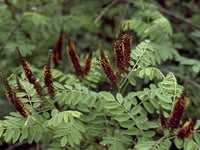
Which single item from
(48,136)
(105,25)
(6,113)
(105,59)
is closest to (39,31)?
(105,25)

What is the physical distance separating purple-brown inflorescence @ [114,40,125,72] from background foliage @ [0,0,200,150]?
0.16m

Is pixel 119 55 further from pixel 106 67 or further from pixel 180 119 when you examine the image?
pixel 180 119

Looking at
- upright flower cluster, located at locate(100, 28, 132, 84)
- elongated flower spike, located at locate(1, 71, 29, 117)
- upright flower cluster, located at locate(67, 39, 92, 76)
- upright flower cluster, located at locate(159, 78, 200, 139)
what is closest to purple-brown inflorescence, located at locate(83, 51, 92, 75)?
upright flower cluster, located at locate(67, 39, 92, 76)

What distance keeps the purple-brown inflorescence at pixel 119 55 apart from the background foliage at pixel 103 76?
0.52 ft

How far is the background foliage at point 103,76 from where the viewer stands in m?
1.97

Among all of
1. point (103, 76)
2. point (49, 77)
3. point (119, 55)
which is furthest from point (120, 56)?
point (103, 76)

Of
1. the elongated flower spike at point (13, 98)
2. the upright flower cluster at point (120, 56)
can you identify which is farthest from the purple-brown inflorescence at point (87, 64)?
the elongated flower spike at point (13, 98)

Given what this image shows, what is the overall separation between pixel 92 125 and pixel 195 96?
1.23 meters

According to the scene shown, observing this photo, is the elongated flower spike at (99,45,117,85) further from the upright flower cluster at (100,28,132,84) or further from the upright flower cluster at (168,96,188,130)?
the upright flower cluster at (168,96,188,130)

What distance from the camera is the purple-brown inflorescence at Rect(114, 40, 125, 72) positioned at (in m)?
1.88

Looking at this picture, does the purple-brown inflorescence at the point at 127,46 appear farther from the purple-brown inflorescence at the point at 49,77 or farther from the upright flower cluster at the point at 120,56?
the purple-brown inflorescence at the point at 49,77

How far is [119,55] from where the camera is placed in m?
1.91

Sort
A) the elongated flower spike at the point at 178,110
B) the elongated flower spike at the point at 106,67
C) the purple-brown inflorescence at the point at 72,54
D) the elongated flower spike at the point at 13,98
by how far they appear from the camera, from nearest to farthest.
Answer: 1. the elongated flower spike at the point at 178,110
2. the elongated flower spike at the point at 13,98
3. the elongated flower spike at the point at 106,67
4. the purple-brown inflorescence at the point at 72,54

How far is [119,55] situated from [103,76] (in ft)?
4.06
